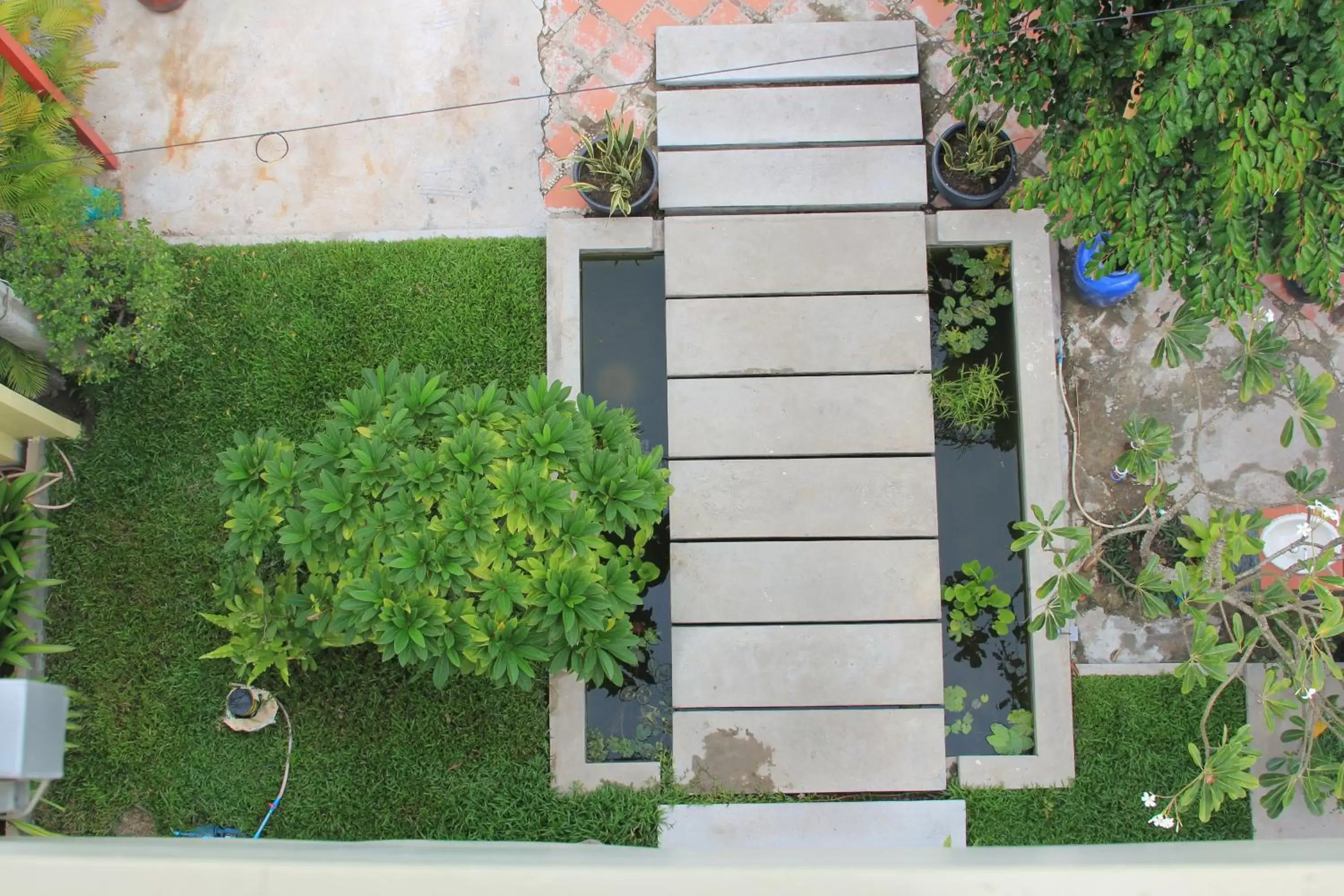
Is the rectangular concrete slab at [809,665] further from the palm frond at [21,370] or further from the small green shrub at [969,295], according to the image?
the palm frond at [21,370]

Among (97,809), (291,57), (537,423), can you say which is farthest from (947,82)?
(97,809)

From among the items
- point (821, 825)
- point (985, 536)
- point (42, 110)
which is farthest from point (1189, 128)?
point (42, 110)

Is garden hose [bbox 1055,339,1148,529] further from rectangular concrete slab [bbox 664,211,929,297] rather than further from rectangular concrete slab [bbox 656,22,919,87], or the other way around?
rectangular concrete slab [bbox 656,22,919,87]

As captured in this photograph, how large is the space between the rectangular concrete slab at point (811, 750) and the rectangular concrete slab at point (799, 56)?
3.32m

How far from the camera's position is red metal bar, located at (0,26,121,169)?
4.23 metres

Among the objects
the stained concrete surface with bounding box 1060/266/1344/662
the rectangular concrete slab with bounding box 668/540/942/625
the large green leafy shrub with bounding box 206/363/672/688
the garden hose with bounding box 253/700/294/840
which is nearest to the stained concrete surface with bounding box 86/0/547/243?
the large green leafy shrub with bounding box 206/363/672/688

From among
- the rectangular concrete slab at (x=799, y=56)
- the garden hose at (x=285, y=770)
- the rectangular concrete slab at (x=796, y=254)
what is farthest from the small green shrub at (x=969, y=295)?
the garden hose at (x=285, y=770)

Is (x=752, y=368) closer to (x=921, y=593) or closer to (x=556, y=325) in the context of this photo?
(x=556, y=325)

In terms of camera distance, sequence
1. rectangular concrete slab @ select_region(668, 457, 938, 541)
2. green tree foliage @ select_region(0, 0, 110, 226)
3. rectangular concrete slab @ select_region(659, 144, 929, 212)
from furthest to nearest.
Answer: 1. rectangular concrete slab @ select_region(659, 144, 929, 212)
2. rectangular concrete slab @ select_region(668, 457, 938, 541)
3. green tree foliage @ select_region(0, 0, 110, 226)

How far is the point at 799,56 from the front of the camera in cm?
502

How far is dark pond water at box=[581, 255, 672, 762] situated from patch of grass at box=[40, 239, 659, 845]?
0.84 ft

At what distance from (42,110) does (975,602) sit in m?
5.16

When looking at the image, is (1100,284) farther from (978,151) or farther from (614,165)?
(614,165)

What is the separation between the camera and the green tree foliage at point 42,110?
4.29 metres
